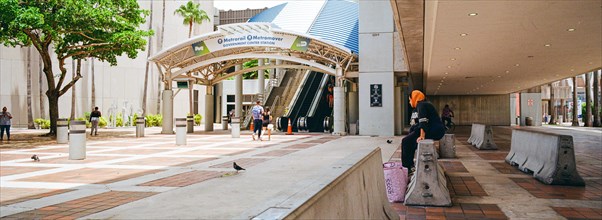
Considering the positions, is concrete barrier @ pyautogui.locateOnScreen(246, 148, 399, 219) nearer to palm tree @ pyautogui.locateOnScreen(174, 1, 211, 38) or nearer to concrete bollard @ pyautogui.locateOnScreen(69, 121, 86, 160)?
concrete bollard @ pyautogui.locateOnScreen(69, 121, 86, 160)

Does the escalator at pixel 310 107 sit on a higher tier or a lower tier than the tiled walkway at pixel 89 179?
higher

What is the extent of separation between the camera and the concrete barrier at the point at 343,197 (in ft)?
5.55

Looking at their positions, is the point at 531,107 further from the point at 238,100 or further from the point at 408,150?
the point at 408,150

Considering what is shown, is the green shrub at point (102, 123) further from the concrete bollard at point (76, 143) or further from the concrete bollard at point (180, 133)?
the concrete bollard at point (76, 143)

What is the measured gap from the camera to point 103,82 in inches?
1415

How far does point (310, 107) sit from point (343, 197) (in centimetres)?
2758

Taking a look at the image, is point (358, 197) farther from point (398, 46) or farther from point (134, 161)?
point (398, 46)

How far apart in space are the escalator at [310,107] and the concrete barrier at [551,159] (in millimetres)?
18707

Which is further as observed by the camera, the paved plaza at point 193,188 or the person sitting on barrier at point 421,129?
the person sitting on barrier at point 421,129

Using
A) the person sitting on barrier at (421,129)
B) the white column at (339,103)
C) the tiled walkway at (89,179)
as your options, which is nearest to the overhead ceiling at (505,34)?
the person sitting on barrier at (421,129)

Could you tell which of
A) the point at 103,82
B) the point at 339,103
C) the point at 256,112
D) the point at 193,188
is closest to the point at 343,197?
the point at 193,188

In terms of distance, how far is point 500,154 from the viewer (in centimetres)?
1224

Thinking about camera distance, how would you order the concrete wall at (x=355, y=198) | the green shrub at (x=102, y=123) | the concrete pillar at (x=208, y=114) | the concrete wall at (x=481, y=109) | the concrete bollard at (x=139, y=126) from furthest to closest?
the concrete wall at (x=481, y=109) → the green shrub at (x=102, y=123) → the concrete pillar at (x=208, y=114) → the concrete bollard at (x=139, y=126) → the concrete wall at (x=355, y=198)

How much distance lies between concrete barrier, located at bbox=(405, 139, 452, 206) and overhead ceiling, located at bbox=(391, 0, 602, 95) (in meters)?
4.32
